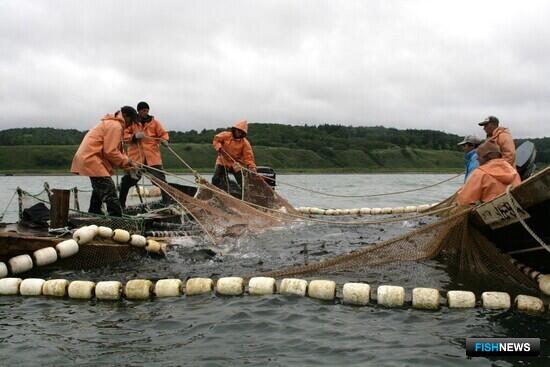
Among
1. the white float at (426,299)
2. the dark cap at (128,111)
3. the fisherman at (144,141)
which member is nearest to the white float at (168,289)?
the white float at (426,299)

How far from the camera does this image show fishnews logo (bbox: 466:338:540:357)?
565cm

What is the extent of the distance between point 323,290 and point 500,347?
2.43m

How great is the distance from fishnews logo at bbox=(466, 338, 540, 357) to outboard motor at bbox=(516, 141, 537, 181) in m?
6.52

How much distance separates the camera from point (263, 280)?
786cm

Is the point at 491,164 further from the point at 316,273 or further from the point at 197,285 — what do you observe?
the point at 197,285

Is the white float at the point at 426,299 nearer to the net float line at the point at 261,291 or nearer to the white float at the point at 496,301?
the net float line at the point at 261,291

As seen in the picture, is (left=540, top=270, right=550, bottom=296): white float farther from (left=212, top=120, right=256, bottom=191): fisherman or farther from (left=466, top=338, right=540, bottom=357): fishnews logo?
(left=212, top=120, right=256, bottom=191): fisherman

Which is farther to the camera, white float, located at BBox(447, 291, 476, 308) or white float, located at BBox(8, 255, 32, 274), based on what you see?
white float, located at BBox(8, 255, 32, 274)

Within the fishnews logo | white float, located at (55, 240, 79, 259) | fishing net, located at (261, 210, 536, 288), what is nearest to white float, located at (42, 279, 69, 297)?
white float, located at (55, 240, 79, 259)

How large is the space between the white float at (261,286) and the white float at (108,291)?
179cm

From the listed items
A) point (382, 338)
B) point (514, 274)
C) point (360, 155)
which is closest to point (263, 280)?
point (382, 338)

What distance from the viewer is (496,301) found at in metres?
7.02

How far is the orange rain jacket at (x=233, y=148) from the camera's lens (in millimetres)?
14516

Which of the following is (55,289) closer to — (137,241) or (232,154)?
(137,241)
